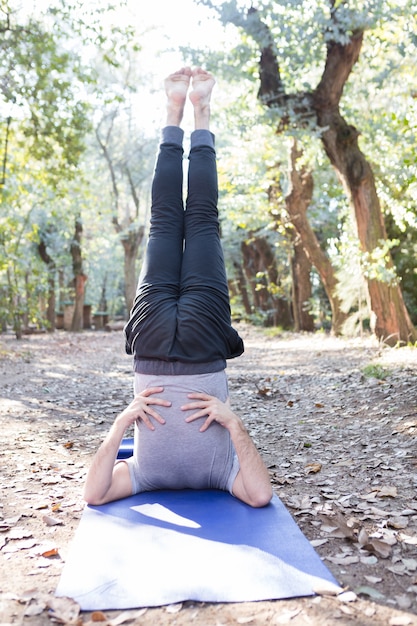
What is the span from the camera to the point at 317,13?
9914mm

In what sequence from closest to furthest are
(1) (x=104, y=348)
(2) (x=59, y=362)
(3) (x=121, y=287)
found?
(2) (x=59, y=362) < (1) (x=104, y=348) < (3) (x=121, y=287)

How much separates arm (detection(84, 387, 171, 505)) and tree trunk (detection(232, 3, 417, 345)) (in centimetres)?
842

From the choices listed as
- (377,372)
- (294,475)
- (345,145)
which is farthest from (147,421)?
(345,145)

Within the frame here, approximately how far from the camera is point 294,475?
171 inches

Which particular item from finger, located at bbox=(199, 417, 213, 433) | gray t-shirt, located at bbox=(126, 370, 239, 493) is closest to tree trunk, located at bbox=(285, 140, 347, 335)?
gray t-shirt, located at bbox=(126, 370, 239, 493)

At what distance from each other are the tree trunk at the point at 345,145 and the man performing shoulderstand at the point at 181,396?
769 centimetres

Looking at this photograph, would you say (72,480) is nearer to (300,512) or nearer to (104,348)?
(300,512)

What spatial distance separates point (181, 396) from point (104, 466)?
58 centimetres

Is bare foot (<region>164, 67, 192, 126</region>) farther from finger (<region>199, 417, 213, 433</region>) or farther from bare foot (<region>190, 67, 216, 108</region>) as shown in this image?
finger (<region>199, 417, 213, 433</region>)

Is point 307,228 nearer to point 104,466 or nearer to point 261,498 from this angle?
point 261,498

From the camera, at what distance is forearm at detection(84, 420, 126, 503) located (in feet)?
10.7

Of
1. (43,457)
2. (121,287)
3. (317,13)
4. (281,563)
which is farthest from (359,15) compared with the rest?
(121,287)

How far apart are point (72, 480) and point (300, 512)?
1.76m

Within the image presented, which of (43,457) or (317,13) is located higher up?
(317,13)
